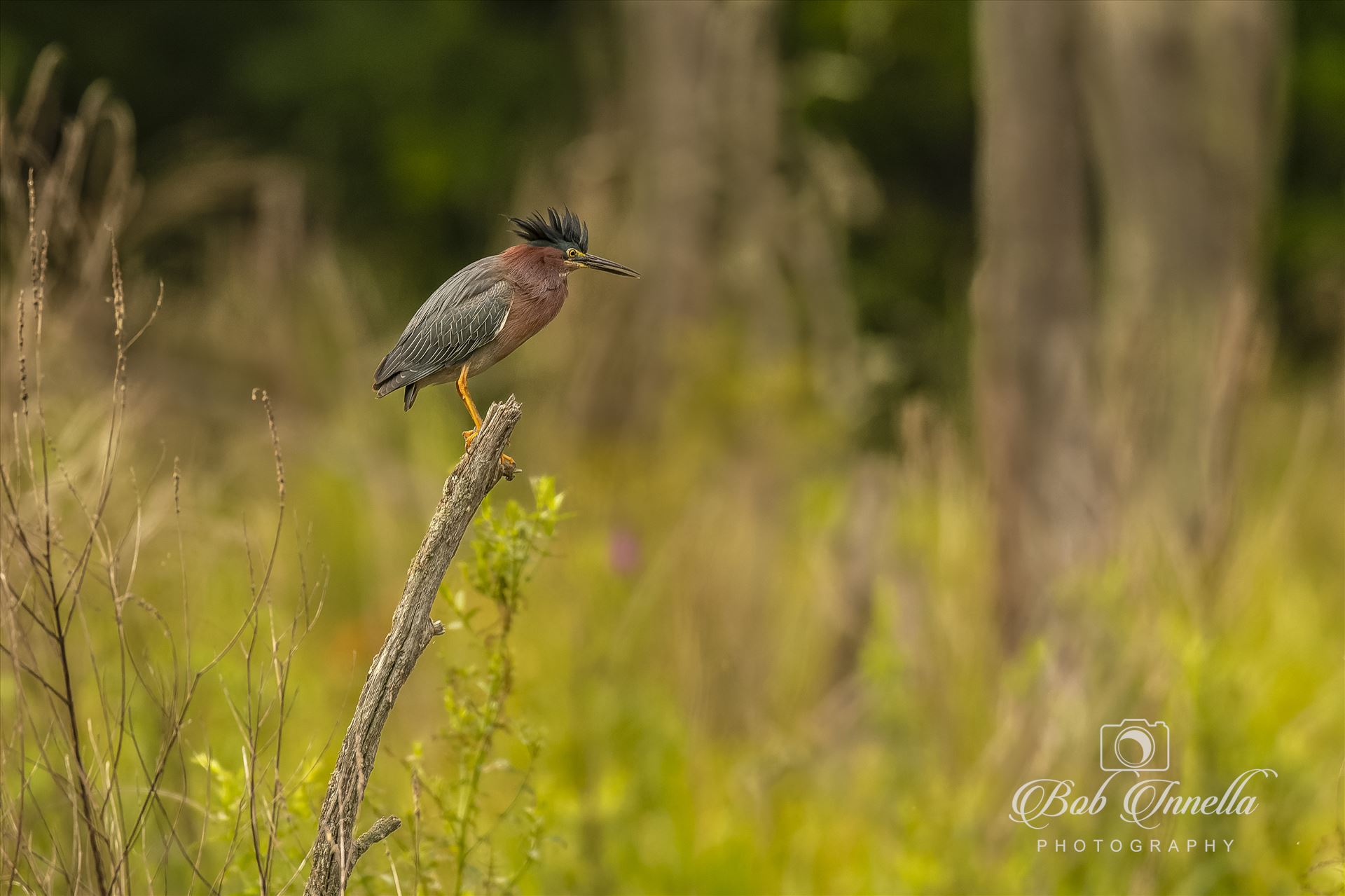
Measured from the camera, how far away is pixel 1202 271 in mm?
4551

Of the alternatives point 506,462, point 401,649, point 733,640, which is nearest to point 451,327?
point 506,462

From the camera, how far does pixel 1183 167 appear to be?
4.54 meters

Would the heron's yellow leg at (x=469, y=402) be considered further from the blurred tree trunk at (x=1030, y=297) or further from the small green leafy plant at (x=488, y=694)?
the blurred tree trunk at (x=1030, y=297)

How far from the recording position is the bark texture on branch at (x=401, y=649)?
52.5 inches

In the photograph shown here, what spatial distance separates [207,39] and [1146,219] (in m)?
9.61

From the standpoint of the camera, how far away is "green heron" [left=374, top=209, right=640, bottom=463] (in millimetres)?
1311

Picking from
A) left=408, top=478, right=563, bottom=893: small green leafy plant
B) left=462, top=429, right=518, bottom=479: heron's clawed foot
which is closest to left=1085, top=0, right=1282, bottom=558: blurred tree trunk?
left=408, top=478, right=563, bottom=893: small green leafy plant

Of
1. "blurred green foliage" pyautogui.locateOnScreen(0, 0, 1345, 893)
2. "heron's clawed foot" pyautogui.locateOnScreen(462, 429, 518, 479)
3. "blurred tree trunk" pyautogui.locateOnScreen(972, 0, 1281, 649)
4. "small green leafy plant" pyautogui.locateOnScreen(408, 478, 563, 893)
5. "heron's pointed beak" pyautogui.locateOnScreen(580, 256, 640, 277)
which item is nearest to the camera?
"heron's pointed beak" pyautogui.locateOnScreen(580, 256, 640, 277)

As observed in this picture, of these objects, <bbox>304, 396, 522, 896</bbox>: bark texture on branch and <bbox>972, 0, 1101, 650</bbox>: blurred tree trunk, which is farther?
<bbox>972, 0, 1101, 650</bbox>: blurred tree trunk

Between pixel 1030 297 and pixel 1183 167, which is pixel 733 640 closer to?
pixel 1030 297

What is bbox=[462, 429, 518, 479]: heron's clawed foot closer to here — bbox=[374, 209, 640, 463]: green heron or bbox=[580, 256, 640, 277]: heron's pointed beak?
bbox=[374, 209, 640, 463]: green heron

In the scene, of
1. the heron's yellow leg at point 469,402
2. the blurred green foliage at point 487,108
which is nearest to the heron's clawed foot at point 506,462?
the heron's yellow leg at point 469,402

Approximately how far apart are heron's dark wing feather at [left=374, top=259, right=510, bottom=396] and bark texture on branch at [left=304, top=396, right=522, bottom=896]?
0.24 ft

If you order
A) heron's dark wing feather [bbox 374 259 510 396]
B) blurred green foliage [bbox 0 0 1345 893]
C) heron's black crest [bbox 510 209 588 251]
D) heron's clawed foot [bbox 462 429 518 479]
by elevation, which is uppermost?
blurred green foliage [bbox 0 0 1345 893]
